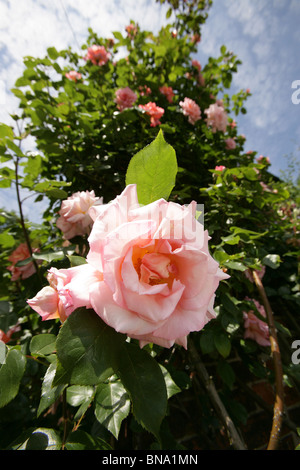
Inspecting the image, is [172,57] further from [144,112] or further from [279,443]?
[279,443]

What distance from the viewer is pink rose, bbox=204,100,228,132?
69.5 inches

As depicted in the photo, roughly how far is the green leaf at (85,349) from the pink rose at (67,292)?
0.03 metres

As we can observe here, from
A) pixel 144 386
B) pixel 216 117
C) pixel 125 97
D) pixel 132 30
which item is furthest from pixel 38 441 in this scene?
pixel 132 30

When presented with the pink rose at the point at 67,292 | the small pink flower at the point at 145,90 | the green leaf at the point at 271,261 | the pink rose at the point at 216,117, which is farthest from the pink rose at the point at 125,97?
the pink rose at the point at 67,292

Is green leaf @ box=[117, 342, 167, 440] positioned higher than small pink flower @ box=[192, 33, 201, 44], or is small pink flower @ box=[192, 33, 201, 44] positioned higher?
small pink flower @ box=[192, 33, 201, 44]

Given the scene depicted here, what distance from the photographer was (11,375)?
0.50 metres

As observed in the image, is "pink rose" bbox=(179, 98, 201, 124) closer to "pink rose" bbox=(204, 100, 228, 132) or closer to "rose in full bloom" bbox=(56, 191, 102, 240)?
"pink rose" bbox=(204, 100, 228, 132)

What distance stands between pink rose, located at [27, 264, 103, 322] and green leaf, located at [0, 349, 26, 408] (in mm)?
121

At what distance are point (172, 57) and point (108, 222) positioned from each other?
2.17 meters

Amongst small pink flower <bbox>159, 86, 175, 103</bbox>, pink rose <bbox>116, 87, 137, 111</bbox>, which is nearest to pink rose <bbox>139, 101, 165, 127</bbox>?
pink rose <bbox>116, 87, 137, 111</bbox>

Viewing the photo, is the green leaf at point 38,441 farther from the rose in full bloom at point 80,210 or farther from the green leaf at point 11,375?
the rose in full bloom at point 80,210

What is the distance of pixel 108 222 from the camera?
378mm
